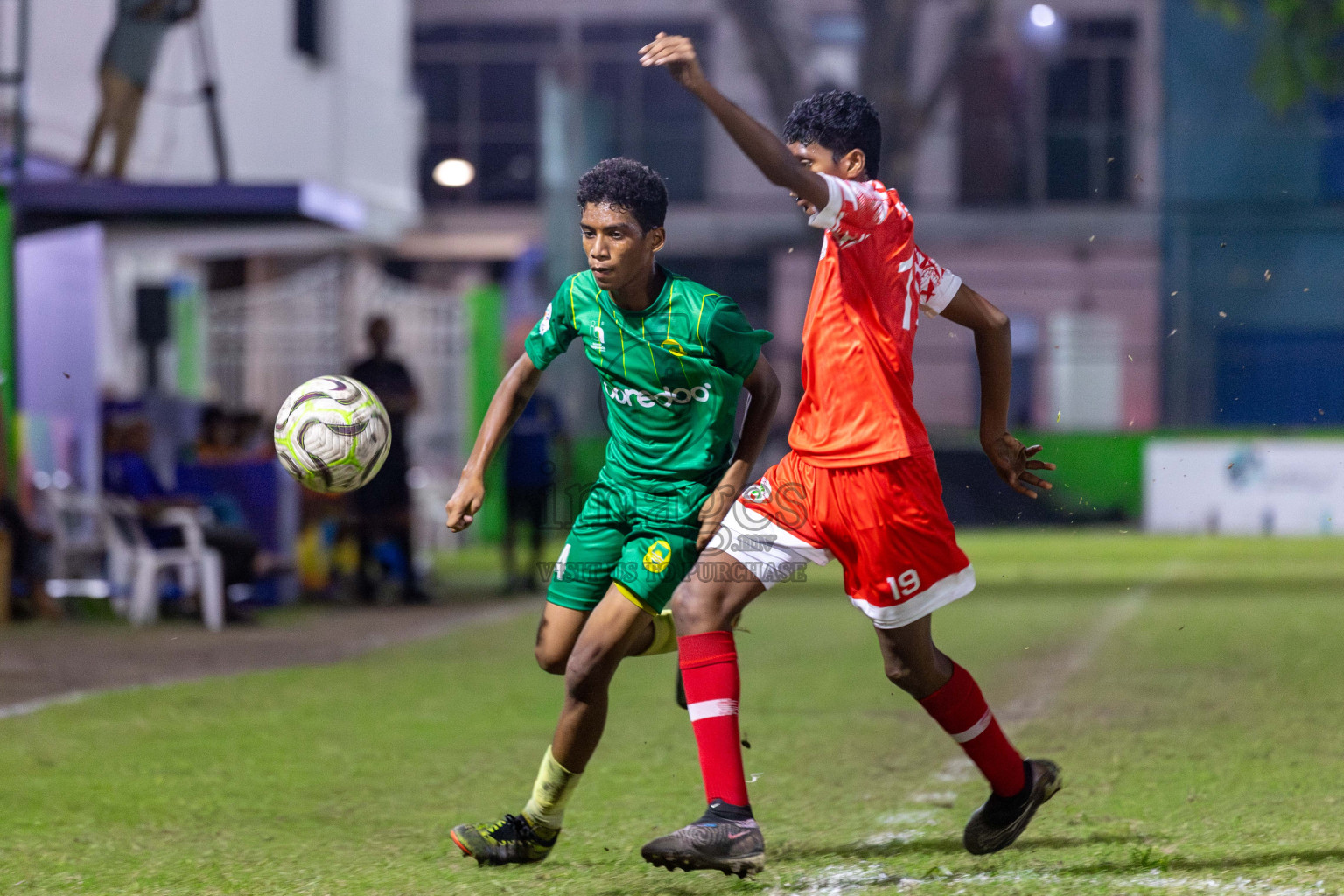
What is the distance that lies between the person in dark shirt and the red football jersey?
8.38m

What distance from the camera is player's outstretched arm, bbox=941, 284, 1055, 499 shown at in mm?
4254

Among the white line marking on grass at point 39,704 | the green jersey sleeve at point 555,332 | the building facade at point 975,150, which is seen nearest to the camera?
the green jersey sleeve at point 555,332

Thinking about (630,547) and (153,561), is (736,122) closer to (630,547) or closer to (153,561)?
(630,547)

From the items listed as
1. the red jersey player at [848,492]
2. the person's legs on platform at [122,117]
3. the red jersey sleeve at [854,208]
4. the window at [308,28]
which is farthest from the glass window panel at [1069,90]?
the red jersey sleeve at [854,208]

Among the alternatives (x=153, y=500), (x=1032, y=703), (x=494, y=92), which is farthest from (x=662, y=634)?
(x=494, y=92)

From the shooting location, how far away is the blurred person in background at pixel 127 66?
1272 cm

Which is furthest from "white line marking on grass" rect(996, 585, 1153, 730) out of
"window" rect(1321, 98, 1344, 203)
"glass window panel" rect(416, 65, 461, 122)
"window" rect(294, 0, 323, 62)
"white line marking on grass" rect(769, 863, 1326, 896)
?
"glass window panel" rect(416, 65, 461, 122)

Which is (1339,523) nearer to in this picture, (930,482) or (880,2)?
(880,2)

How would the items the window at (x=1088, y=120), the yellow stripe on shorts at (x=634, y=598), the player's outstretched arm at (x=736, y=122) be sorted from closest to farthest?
the player's outstretched arm at (x=736, y=122)
the yellow stripe on shorts at (x=634, y=598)
the window at (x=1088, y=120)

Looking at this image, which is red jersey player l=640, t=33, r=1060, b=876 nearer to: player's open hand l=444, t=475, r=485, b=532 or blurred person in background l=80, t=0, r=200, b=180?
player's open hand l=444, t=475, r=485, b=532

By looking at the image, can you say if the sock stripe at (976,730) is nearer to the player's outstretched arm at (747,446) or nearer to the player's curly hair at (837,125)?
the player's outstretched arm at (747,446)

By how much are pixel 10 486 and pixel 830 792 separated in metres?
7.78

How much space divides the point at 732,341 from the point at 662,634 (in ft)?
2.57

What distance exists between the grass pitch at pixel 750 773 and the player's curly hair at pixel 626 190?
5.27 ft
